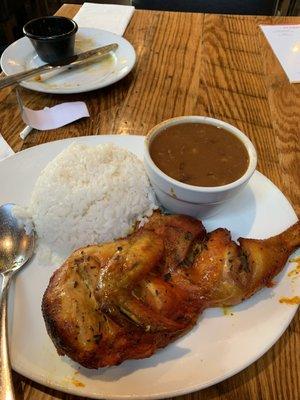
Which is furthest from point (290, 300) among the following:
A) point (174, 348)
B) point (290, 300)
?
point (174, 348)

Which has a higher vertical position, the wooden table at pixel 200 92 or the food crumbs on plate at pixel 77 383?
the wooden table at pixel 200 92

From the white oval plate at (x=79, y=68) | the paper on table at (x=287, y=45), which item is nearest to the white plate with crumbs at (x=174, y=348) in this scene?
the white oval plate at (x=79, y=68)

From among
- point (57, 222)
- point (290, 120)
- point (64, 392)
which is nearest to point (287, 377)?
point (64, 392)

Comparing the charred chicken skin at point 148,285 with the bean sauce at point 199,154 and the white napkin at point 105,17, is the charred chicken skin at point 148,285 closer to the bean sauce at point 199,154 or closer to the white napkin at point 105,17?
the bean sauce at point 199,154

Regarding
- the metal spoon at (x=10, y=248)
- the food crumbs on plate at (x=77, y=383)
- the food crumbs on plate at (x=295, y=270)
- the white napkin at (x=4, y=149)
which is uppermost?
the food crumbs on plate at (x=295, y=270)

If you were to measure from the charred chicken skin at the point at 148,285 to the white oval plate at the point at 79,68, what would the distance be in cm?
110

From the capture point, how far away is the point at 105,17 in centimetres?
262

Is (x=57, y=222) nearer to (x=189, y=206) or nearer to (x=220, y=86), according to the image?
(x=189, y=206)

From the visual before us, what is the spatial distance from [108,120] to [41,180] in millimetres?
630

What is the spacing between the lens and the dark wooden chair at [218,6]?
3.13m

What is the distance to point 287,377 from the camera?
105 cm

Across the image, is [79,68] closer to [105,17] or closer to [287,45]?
[105,17]

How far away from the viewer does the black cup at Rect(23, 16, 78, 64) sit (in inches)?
78.7

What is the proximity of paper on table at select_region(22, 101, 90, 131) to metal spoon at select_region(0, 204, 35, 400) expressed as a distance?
0.63 meters
